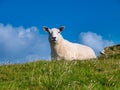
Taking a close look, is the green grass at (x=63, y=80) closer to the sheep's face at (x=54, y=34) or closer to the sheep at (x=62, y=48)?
the sheep at (x=62, y=48)

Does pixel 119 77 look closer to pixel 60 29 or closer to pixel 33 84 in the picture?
pixel 33 84

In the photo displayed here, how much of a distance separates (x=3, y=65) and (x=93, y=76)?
574 cm

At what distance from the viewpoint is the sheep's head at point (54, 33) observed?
2723cm

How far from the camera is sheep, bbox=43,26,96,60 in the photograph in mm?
27000

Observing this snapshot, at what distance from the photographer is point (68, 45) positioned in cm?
2786

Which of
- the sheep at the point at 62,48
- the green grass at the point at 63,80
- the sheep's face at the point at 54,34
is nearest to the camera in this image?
the green grass at the point at 63,80

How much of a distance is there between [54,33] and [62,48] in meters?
1.20

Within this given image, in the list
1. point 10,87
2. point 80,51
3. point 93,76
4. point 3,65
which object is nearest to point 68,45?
point 80,51

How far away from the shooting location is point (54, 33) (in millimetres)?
27594

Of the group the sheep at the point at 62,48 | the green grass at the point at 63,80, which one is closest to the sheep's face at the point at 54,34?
the sheep at the point at 62,48

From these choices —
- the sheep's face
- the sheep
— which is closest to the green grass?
the sheep

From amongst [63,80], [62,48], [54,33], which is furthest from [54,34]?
[63,80]

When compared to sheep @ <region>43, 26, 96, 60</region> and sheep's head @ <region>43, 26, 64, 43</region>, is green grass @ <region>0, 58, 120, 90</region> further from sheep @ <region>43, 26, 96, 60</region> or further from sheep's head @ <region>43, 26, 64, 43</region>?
sheep's head @ <region>43, 26, 64, 43</region>

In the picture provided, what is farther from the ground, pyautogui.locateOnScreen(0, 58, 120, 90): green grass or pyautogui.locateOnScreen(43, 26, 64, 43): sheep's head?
pyautogui.locateOnScreen(43, 26, 64, 43): sheep's head
